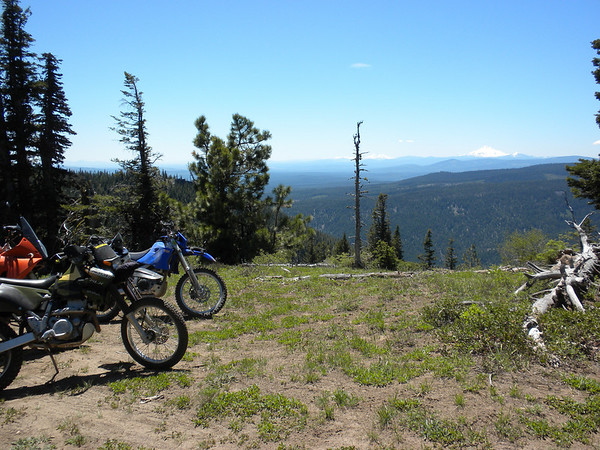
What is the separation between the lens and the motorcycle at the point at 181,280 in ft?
20.9

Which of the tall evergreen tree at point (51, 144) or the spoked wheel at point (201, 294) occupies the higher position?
the tall evergreen tree at point (51, 144)

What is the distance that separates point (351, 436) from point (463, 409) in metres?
1.35

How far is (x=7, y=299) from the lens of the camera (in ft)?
14.1

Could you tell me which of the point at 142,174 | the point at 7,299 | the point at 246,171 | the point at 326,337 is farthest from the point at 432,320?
the point at 142,174

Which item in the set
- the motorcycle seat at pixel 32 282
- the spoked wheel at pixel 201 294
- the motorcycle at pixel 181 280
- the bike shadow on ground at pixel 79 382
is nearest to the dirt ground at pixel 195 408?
the bike shadow on ground at pixel 79 382

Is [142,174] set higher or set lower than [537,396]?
higher

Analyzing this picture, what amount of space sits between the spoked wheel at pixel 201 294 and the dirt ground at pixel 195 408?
212 centimetres

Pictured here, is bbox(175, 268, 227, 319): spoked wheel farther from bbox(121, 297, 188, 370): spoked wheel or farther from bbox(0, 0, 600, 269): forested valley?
bbox(0, 0, 600, 269): forested valley

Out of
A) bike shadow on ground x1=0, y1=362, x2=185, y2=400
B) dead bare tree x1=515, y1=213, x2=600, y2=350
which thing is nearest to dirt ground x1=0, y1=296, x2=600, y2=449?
bike shadow on ground x1=0, y1=362, x2=185, y2=400

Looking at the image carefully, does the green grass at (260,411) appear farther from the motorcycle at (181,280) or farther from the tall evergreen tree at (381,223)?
the tall evergreen tree at (381,223)

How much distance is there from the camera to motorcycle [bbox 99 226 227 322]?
6379 mm

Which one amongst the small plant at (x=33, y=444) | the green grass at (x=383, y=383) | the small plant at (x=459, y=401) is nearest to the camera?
the small plant at (x=33, y=444)

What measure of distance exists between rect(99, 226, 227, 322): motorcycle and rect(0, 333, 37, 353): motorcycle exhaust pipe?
1.81 m

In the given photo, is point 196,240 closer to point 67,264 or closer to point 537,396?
point 67,264
